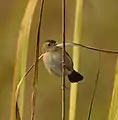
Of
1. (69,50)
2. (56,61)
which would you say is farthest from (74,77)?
(69,50)

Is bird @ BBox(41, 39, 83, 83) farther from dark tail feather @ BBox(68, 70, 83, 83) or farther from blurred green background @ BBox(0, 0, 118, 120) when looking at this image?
blurred green background @ BBox(0, 0, 118, 120)

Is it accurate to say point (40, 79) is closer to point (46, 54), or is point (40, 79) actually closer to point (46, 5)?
point (46, 5)

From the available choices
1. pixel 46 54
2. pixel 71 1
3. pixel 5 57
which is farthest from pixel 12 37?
pixel 46 54

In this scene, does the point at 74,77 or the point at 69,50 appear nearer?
the point at 74,77

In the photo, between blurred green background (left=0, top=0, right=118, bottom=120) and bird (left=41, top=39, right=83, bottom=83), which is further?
blurred green background (left=0, top=0, right=118, bottom=120)

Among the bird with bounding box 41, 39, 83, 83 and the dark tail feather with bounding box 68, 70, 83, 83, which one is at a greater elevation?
the bird with bounding box 41, 39, 83, 83

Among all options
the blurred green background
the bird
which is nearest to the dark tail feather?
the bird

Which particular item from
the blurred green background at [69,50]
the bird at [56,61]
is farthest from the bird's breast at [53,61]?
the blurred green background at [69,50]

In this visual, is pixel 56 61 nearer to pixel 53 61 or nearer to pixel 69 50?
pixel 53 61

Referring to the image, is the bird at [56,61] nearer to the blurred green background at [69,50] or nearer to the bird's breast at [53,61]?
the bird's breast at [53,61]
